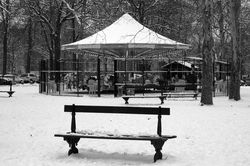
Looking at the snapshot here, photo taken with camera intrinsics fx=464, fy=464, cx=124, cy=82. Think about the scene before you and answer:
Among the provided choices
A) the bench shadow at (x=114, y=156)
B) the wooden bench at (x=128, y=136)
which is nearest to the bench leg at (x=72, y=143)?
the wooden bench at (x=128, y=136)

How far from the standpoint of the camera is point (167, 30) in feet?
149

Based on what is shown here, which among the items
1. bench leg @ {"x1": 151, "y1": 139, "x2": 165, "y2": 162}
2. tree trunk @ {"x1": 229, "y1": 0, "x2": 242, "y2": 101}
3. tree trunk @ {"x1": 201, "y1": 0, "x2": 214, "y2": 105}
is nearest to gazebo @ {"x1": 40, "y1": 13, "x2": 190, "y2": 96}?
tree trunk @ {"x1": 229, "y1": 0, "x2": 242, "y2": 101}

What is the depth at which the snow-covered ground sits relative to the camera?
27.1 feet

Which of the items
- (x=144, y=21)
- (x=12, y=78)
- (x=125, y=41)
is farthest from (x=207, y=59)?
(x=12, y=78)

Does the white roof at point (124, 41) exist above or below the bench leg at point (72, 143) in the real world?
above

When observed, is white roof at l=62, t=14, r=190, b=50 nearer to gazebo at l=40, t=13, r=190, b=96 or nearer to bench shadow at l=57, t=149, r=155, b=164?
gazebo at l=40, t=13, r=190, b=96

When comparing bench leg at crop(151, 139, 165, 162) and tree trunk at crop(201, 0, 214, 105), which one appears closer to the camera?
bench leg at crop(151, 139, 165, 162)

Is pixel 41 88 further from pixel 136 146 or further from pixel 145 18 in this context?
pixel 136 146

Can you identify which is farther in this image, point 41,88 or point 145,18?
point 145,18

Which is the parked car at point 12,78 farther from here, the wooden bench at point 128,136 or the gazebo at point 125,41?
the wooden bench at point 128,136

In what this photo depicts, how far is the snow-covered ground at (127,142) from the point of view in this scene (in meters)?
8.27

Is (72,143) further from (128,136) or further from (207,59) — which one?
(207,59)

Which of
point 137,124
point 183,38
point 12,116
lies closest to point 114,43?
point 12,116

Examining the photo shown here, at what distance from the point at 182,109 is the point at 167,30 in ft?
93.2
